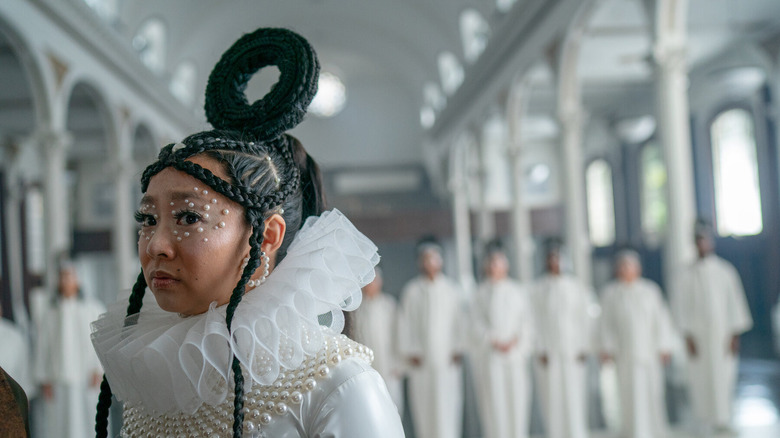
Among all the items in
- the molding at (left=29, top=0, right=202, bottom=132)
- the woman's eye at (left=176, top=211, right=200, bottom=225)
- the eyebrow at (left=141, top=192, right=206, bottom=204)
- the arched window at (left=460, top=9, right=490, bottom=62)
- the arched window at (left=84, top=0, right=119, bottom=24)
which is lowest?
the woman's eye at (left=176, top=211, right=200, bottom=225)

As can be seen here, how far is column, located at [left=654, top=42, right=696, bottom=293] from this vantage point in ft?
23.0

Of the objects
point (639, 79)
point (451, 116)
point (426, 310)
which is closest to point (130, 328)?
point (426, 310)

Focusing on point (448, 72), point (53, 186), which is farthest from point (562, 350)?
point (448, 72)

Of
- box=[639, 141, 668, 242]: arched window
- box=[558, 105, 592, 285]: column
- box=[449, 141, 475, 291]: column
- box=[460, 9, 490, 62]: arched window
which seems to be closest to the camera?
box=[558, 105, 592, 285]: column

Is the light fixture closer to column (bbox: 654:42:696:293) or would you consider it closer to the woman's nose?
column (bbox: 654:42:696:293)

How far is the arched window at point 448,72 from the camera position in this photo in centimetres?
1919

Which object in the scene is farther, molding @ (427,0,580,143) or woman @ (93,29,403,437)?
molding @ (427,0,580,143)

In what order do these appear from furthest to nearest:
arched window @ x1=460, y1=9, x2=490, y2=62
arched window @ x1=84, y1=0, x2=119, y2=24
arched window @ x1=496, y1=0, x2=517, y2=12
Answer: arched window @ x1=460, y1=9, x2=490, y2=62 → arched window @ x1=496, y1=0, x2=517, y2=12 → arched window @ x1=84, y1=0, x2=119, y2=24

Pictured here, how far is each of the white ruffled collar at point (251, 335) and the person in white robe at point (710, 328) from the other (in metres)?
6.05

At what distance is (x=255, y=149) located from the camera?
1.49 metres

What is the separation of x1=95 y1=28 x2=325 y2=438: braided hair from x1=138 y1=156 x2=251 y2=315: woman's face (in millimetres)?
29

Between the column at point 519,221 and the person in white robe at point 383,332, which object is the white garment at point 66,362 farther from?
the column at point 519,221

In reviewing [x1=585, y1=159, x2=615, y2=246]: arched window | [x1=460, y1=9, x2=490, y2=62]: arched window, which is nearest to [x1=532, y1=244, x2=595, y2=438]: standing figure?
[x1=460, y1=9, x2=490, y2=62]: arched window

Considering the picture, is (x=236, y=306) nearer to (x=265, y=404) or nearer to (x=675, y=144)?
(x=265, y=404)
